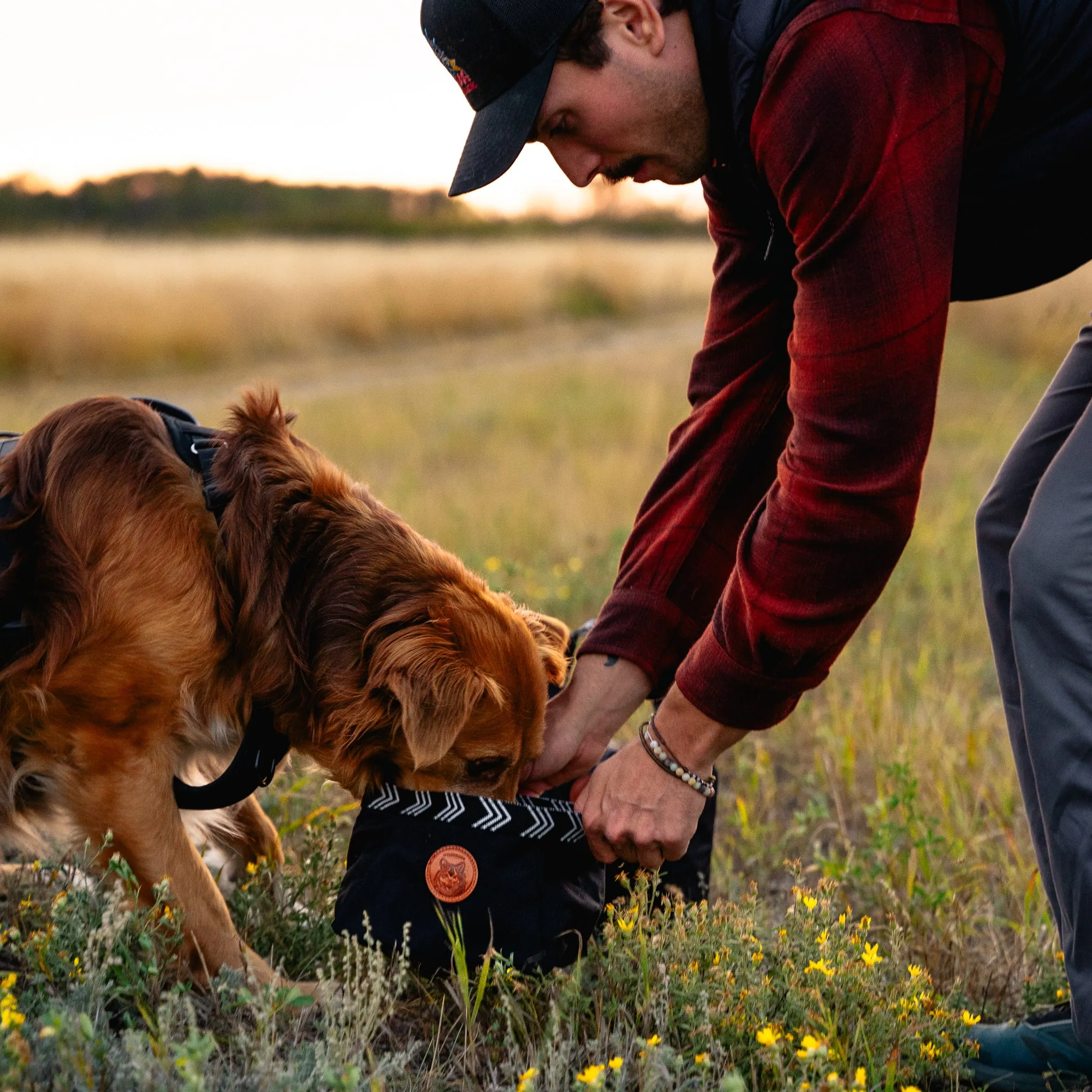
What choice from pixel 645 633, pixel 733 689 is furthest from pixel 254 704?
pixel 733 689

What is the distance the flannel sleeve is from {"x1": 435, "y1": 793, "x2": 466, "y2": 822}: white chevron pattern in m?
0.60

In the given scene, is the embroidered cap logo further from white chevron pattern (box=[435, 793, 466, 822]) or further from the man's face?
white chevron pattern (box=[435, 793, 466, 822])

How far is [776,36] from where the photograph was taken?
1966 millimetres

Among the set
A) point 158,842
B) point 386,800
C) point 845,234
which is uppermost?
point 845,234

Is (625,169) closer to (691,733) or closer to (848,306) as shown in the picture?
(848,306)

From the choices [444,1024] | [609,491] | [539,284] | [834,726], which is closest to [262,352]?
[539,284]

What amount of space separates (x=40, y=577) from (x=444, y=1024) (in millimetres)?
1398

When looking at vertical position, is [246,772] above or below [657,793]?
below

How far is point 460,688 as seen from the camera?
270cm

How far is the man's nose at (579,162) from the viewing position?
2.34m

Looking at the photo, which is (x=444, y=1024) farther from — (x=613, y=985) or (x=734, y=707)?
(x=734, y=707)

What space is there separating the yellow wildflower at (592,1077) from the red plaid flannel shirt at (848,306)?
0.79 meters

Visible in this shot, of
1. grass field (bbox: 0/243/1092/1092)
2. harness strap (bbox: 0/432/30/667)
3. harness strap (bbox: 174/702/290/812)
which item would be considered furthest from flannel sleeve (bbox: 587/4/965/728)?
harness strap (bbox: 0/432/30/667)

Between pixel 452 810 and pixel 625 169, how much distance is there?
1.46m
